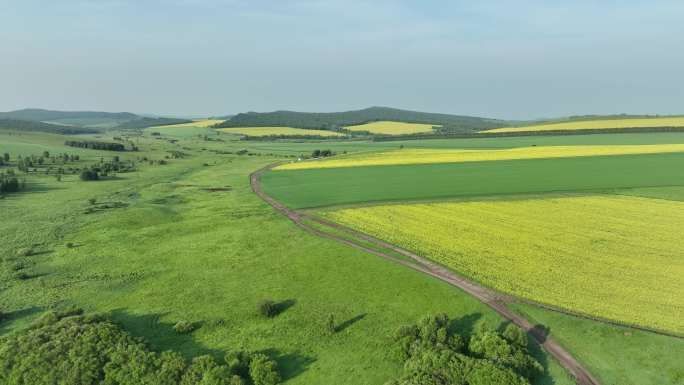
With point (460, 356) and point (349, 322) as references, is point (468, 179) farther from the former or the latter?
point (460, 356)

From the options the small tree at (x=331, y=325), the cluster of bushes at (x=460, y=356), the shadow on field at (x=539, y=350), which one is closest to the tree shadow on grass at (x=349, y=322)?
the small tree at (x=331, y=325)

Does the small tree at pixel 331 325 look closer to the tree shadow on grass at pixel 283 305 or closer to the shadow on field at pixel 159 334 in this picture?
the tree shadow on grass at pixel 283 305

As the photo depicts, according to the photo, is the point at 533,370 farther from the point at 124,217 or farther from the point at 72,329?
the point at 124,217

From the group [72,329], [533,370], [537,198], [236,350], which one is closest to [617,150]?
[537,198]

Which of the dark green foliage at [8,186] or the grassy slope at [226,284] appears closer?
the grassy slope at [226,284]

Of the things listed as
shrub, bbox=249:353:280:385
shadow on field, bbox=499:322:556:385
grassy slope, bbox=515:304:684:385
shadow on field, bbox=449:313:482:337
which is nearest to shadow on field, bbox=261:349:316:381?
shrub, bbox=249:353:280:385

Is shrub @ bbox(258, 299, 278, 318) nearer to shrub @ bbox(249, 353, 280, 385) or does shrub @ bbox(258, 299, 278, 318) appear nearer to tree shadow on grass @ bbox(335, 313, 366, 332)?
tree shadow on grass @ bbox(335, 313, 366, 332)

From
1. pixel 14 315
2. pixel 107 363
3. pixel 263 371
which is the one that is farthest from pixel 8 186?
pixel 263 371
